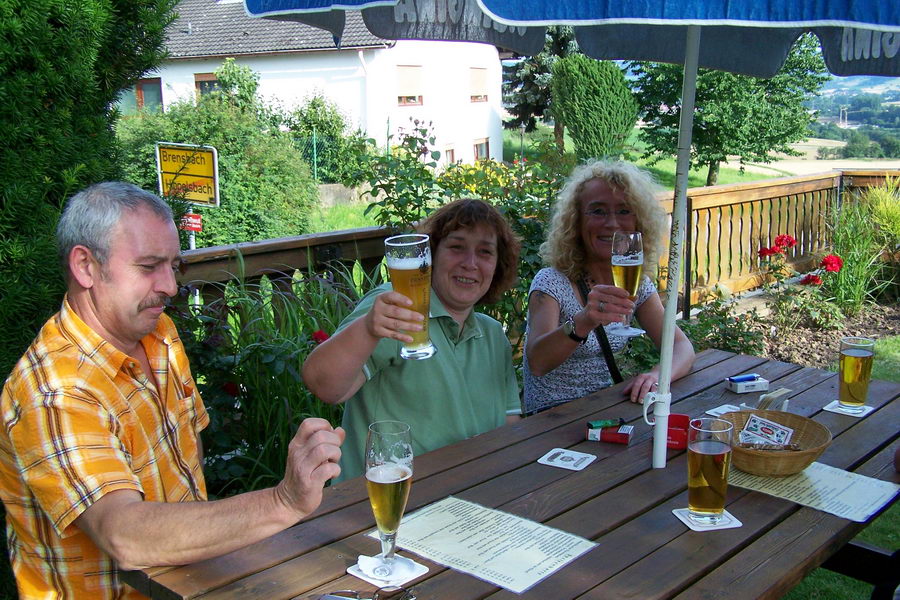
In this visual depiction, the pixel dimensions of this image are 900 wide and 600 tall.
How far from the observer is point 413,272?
1756 mm

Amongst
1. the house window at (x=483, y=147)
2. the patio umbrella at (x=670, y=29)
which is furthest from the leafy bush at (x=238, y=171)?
the house window at (x=483, y=147)

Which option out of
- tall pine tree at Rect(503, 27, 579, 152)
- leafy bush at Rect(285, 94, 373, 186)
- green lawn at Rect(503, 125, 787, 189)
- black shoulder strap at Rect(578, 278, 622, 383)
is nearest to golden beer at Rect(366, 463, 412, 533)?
black shoulder strap at Rect(578, 278, 622, 383)

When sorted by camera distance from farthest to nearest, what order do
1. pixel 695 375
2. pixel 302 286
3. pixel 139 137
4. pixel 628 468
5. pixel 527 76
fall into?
1. pixel 527 76
2. pixel 139 137
3. pixel 302 286
4. pixel 695 375
5. pixel 628 468

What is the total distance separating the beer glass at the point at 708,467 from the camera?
167cm

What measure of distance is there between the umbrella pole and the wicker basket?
0.20 metres

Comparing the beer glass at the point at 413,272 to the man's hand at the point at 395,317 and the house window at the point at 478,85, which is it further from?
the house window at the point at 478,85

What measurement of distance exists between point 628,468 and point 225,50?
79.9 feet

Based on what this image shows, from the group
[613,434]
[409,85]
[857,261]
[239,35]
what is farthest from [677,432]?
[239,35]

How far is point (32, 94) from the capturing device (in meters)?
2.30

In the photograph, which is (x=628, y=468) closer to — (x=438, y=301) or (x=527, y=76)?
(x=438, y=301)

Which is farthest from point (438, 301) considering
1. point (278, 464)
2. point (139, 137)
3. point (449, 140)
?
point (449, 140)

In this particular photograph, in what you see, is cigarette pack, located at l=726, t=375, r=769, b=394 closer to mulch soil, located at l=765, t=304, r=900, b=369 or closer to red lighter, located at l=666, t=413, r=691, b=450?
red lighter, located at l=666, t=413, r=691, b=450

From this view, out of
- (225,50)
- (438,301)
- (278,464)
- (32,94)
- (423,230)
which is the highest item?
(225,50)

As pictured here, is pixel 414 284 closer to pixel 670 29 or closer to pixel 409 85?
pixel 670 29
